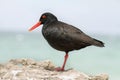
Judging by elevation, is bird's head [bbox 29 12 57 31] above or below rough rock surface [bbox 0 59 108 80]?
above

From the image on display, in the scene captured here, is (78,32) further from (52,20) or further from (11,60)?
(11,60)

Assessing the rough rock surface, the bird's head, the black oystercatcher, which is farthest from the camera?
the bird's head

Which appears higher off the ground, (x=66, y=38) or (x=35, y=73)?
(x=66, y=38)

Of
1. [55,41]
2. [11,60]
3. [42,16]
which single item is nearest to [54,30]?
[55,41]

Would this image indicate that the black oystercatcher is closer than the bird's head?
Yes

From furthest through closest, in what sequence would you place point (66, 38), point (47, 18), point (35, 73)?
point (47, 18), point (66, 38), point (35, 73)

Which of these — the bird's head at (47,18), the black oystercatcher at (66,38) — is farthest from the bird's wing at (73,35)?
the bird's head at (47,18)

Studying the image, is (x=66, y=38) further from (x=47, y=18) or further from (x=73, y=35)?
(x=47, y=18)

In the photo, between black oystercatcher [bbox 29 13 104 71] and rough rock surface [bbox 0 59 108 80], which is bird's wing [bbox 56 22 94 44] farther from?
rough rock surface [bbox 0 59 108 80]

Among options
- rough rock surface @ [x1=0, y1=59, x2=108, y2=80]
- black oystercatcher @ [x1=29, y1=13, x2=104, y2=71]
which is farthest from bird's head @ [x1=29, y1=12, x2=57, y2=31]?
rough rock surface @ [x1=0, y1=59, x2=108, y2=80]

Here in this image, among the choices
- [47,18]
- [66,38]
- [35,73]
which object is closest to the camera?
[35,73]

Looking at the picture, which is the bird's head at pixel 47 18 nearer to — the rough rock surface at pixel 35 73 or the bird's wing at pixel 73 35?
the bird's wing at pixel 73 35

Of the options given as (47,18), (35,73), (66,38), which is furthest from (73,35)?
(35,73)

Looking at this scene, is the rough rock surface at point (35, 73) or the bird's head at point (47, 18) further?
the bird's head at point (47, 18)
